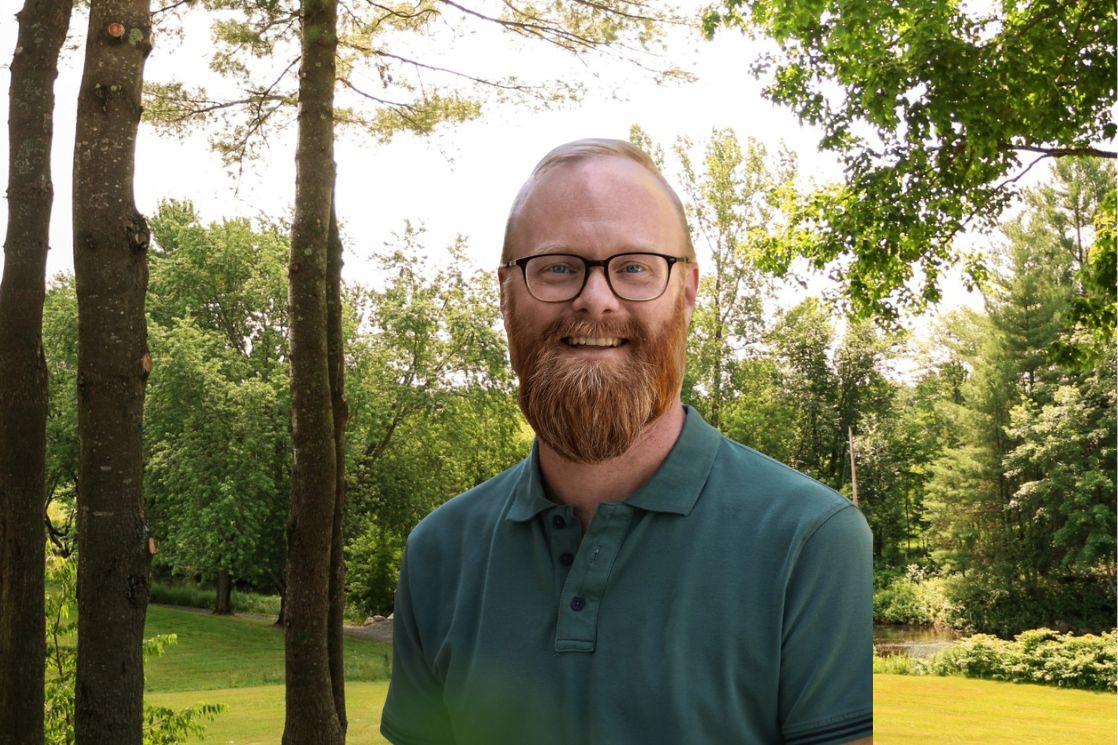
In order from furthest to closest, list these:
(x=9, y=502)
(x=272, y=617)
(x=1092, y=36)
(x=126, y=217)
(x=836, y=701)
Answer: (x=272, y=617), (x=1092, y=36), (x=9, y=502), (x=126, y=217), (x=836, y=701)

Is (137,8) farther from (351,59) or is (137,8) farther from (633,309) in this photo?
(351,59)

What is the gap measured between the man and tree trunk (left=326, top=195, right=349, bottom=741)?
21.3ft

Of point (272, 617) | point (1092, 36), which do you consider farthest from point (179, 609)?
point (1092, 36)

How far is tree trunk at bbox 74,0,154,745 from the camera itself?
475 cm

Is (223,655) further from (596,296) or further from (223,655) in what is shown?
(596,296)

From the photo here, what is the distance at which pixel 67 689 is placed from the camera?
7.35m

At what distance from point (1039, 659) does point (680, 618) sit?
71.4 ft

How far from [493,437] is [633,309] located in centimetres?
2650

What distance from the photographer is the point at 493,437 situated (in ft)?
91.0

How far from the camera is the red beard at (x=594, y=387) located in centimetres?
134

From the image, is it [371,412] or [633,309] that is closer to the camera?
[633,309]

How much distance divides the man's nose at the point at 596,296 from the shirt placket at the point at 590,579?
0.81 feet

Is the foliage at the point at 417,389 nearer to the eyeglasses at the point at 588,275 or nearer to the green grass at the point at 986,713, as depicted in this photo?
the green grass at the point at 986,713

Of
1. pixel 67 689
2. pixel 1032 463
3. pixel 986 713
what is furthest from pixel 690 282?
pixel 1032 463
